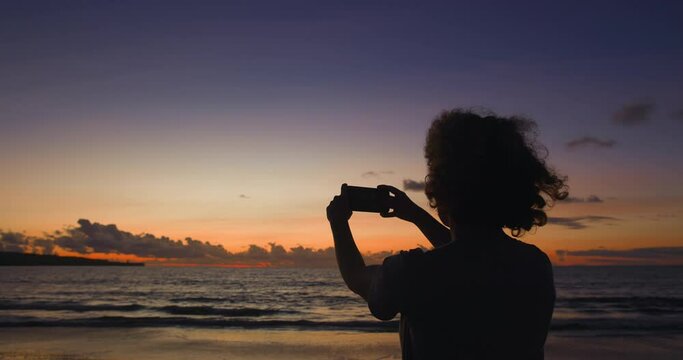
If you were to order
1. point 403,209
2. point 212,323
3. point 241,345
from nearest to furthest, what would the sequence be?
1. point 403,209
2. point 241,345
3. point 212,323

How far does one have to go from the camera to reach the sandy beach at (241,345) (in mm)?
10094

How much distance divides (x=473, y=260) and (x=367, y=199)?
0.39 metres

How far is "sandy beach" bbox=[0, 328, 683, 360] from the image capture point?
10.1 meters

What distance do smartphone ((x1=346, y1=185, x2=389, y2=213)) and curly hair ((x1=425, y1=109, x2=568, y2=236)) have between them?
19 centimetres

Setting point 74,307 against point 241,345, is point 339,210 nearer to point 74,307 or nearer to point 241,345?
point 241,345

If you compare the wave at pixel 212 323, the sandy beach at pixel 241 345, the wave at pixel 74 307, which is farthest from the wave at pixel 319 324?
the wave at pixel 74 307

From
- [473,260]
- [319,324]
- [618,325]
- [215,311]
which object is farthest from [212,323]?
[473,260]

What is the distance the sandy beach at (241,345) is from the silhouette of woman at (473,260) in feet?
28.6

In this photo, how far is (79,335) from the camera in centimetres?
1299

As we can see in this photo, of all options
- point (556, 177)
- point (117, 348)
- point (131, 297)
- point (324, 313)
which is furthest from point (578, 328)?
point (131, 297)

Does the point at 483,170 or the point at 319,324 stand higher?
the point at 483,170

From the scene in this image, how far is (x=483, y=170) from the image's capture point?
1465 millimetres

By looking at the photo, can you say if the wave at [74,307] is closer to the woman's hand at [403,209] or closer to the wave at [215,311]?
the wave at [215,311]

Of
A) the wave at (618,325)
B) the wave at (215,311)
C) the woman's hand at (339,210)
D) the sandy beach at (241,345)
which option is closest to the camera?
the woman's hand at (339,210)
